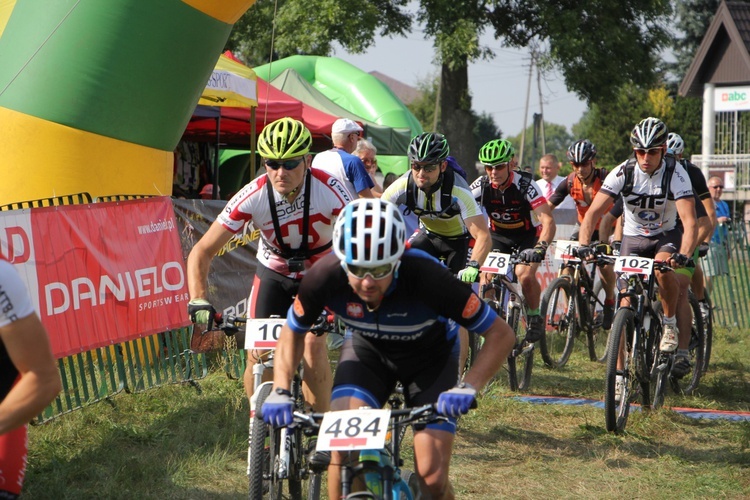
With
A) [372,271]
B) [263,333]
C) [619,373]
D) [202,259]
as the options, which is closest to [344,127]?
[619,373]

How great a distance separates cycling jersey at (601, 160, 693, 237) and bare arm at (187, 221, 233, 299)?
3.75 meters

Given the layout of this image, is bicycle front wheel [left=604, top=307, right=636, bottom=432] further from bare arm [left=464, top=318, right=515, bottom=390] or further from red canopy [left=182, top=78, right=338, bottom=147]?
red canopy [left=182, top=78, right=338, bottom=147]

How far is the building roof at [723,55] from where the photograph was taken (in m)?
33.7

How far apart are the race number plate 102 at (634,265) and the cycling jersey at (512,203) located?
1683mm

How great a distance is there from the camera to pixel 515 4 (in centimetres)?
2892

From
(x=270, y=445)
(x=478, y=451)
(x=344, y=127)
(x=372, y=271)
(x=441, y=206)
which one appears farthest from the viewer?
(x=344, y=127)

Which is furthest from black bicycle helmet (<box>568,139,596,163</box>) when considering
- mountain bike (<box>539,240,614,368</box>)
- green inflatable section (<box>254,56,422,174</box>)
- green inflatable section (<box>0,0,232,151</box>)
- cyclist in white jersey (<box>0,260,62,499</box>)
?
green inflatable section (<box>254,56,422,174</box>)

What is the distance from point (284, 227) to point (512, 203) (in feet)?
13.5

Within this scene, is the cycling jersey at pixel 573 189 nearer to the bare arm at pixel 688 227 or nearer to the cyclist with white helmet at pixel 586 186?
the cyclist with white helmet at pixel 586 186

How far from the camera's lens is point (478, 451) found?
23.5ft

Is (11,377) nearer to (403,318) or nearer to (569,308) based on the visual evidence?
(403,318)

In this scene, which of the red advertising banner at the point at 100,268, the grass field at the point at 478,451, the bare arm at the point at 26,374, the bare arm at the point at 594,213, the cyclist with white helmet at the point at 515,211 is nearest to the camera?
the bare arm at the point at 26,374

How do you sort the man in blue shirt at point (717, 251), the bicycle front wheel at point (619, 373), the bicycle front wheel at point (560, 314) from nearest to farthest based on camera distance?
1. the bicycle front wheel at point (619, 373)
2. the bicycle front wheel at point (560, 314)
3. the man in blue shirt at point (717, 251)

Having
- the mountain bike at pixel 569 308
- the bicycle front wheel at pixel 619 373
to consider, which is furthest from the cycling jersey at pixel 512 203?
the bicycle front wheel at pixel 619 373
